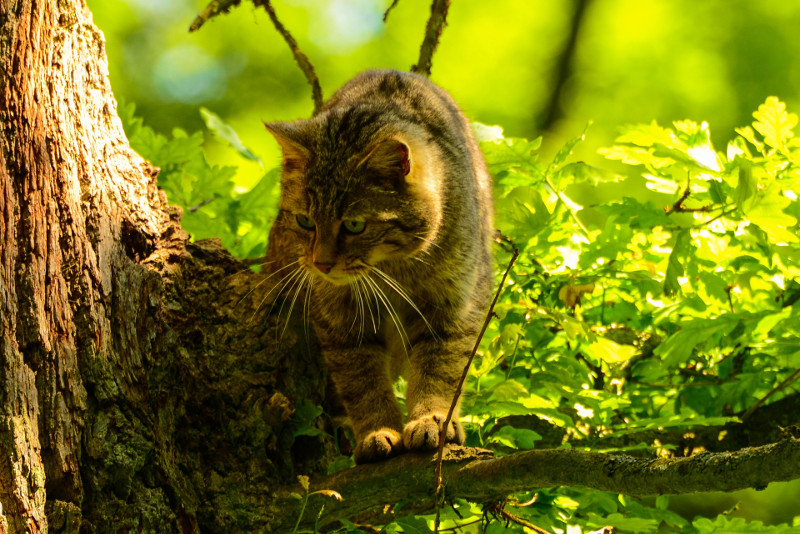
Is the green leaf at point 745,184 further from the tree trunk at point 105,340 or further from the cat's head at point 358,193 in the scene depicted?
the tree trunk at point 105,340

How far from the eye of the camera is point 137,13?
5621 millimetres

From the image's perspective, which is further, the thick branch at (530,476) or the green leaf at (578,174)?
the green leaf at (578,174)

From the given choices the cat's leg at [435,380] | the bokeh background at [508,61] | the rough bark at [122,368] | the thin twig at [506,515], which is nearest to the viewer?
the rough bark at [122,368]

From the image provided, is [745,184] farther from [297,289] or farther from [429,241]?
[297,289]

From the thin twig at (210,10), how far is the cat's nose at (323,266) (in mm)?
945

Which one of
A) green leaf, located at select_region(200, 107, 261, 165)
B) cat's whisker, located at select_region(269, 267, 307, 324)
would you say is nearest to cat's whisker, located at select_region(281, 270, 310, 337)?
cat's whisker, located at select_region(269, 267, 307, 324)

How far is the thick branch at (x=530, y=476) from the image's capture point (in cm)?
116

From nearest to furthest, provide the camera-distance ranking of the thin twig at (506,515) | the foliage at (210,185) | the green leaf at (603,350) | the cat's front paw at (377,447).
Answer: the thin twig at (506,515) → the cat's front paw at (377,447) → the green leaf at (603,350) → the foliage at (210,185)

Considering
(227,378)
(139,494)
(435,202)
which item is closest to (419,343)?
(435,202)

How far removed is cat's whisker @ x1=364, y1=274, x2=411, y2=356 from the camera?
8.19ft

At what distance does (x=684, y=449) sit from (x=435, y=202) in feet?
3.94

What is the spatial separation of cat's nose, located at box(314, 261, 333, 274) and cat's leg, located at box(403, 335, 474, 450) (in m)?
0.45

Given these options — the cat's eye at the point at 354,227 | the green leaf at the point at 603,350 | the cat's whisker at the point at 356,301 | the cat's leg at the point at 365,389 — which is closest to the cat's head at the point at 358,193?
the cat's eye at the point at 354,227

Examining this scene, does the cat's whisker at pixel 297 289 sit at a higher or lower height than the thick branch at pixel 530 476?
higher
